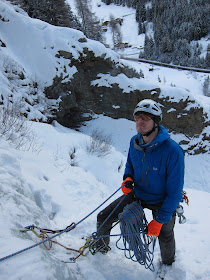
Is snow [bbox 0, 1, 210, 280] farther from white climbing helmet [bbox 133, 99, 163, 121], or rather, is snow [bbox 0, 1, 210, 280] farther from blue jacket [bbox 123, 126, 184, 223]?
white climbing helmet [bbox 133, 99, 163, 121]

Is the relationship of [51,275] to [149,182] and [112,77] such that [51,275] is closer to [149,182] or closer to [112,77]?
[149,182]

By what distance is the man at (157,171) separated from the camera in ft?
6.37

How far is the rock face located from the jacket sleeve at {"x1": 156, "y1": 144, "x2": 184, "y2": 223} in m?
9.36

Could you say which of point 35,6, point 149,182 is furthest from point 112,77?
point 149,182

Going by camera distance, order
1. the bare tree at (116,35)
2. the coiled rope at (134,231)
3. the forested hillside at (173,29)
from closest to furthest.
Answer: the coiled rope at (134,231) → the forested hillside at (173,29) → the bare tree at (116,35)

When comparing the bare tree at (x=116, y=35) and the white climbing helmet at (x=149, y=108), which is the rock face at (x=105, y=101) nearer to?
the white climbing helmet at (x=149, y=108)

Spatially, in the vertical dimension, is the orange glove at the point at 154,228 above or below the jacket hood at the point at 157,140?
below

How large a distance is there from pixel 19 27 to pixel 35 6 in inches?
290

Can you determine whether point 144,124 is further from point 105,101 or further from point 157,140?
point 105,101

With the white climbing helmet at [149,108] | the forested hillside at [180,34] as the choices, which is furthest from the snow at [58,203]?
the forested hillside at [180,34]

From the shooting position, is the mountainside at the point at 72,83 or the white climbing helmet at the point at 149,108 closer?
the white climbing helmet at the point at 149,108

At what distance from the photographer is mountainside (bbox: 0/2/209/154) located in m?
9.11

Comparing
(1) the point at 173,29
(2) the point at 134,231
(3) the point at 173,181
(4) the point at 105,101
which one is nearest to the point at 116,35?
(1) the point at 173,29

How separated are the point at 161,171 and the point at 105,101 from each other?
11703mm
